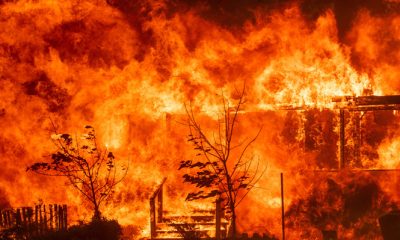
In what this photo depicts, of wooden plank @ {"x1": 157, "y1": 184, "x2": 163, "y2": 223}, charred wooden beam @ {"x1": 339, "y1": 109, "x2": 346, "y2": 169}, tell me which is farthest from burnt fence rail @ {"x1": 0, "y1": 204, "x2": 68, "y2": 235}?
charred wooden beam @ {"x1": 339, "y1": 109, "x2": 346, "y2": 169}

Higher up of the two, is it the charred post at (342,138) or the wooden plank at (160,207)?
the charred post at (342,138)

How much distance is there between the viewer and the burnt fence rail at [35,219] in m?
13.3

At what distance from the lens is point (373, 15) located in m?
17.1

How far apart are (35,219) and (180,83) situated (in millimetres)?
6246

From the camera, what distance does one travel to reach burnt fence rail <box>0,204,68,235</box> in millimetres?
13273

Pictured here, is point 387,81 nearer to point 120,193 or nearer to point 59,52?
point 120,193

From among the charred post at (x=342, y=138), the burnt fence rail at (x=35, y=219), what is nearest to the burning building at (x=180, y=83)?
the charred post at (x=342, y=138)

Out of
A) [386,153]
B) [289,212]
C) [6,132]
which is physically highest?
[6,132]

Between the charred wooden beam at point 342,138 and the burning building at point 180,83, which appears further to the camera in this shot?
the burning building at point 180,83

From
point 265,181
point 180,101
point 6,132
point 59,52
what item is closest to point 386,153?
point 265,181

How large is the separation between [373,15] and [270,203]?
7.82 m

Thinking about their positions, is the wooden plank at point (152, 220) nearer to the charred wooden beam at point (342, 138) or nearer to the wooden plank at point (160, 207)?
the wooden plank at point (160, 207)

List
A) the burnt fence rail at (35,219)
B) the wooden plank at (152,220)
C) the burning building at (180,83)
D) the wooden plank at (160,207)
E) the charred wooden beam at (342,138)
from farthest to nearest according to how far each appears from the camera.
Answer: the burning building at (180,83), the wooden plank at (160,207), the charred wooden beam at (342,138), the burnt fence rail at (35,219), the wooden plank at (152,220)

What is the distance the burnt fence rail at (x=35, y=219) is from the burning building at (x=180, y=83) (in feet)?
6.54
